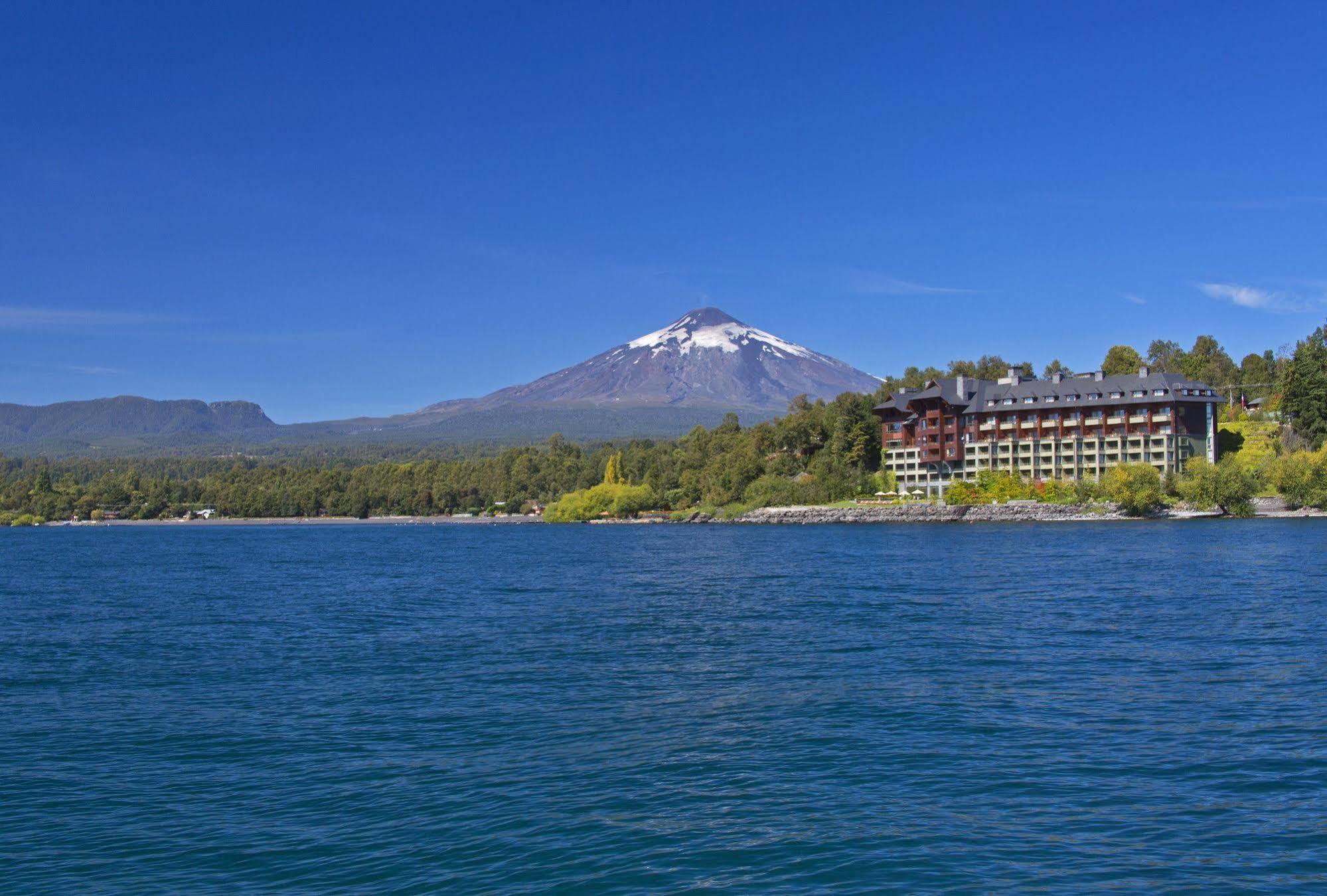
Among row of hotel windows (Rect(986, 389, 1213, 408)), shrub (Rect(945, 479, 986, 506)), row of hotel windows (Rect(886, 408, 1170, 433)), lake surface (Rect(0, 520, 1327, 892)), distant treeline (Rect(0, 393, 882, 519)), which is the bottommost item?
lake surface (Rect(0, 520, 1327, 892))

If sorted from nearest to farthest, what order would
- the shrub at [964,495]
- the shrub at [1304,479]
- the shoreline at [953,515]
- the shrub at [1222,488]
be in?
the shrub at [1304,479] → the shrub at [1222,488] → the shoreline at [953,515] → the shrub at [964,495]

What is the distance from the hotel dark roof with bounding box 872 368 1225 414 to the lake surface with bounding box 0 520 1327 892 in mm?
68034

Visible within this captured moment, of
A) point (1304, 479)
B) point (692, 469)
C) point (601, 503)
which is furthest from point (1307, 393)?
point (601, 503)

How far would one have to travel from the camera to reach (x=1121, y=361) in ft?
409

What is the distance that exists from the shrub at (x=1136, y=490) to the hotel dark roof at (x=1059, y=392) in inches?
460

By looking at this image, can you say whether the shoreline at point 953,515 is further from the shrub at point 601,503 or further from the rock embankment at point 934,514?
the shrub at point 601,503

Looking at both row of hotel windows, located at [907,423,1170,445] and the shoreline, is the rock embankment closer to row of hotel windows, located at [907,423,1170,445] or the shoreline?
the shoreline

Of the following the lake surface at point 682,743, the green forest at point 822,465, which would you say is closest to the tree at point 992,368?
the green forest at point 822,465

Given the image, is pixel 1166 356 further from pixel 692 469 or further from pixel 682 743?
pixel 682 743

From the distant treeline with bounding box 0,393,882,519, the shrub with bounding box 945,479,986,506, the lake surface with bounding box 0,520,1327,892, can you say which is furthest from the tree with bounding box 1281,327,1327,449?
the lake surface with bounding box 0,520,1327,892

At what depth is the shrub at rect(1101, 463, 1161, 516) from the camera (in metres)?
91.1

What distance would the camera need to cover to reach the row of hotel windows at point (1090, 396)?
102 meters

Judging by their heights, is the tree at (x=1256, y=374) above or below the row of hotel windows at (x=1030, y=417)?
above

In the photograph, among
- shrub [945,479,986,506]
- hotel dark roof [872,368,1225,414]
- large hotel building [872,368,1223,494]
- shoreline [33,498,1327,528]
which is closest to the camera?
shoreline [33,498,1327,528]
